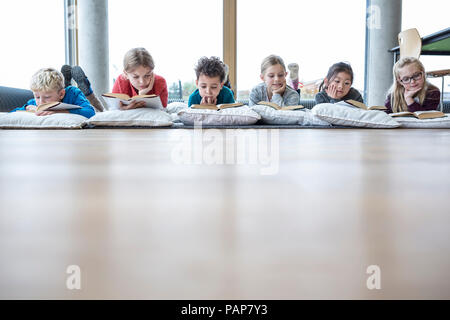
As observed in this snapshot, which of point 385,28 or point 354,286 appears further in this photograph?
point 385,28

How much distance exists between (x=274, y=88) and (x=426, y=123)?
898mm

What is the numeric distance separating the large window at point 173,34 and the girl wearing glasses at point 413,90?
237 centimetres

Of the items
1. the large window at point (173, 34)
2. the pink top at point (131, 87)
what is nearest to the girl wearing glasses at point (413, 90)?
the pink top at point (131, 87)

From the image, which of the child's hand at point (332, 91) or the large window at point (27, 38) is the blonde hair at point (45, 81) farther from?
the child's hand at point (332, 91)

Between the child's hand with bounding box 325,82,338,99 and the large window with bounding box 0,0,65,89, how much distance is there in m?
2.05

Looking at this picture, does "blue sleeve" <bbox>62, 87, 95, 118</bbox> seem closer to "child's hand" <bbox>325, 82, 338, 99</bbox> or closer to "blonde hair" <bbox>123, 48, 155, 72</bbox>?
"blonde hair" <bbox>123, 48, 155, 72</bbox>

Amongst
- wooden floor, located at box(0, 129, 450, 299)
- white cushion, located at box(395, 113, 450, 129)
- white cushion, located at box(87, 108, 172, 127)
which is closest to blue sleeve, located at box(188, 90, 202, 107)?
white cushion, located at box(87, 108, 172, 127)

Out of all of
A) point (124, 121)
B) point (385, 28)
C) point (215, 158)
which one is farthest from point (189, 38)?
point (215, 158)

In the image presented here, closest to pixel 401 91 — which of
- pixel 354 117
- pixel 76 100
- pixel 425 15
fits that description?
pixel 354 117

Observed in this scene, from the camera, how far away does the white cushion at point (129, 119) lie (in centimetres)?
149

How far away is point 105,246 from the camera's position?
0.45 feet

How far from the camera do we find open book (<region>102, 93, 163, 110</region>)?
5.15 ft

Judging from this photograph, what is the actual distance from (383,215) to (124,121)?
1.41 metres

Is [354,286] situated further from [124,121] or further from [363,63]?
[363,63]
